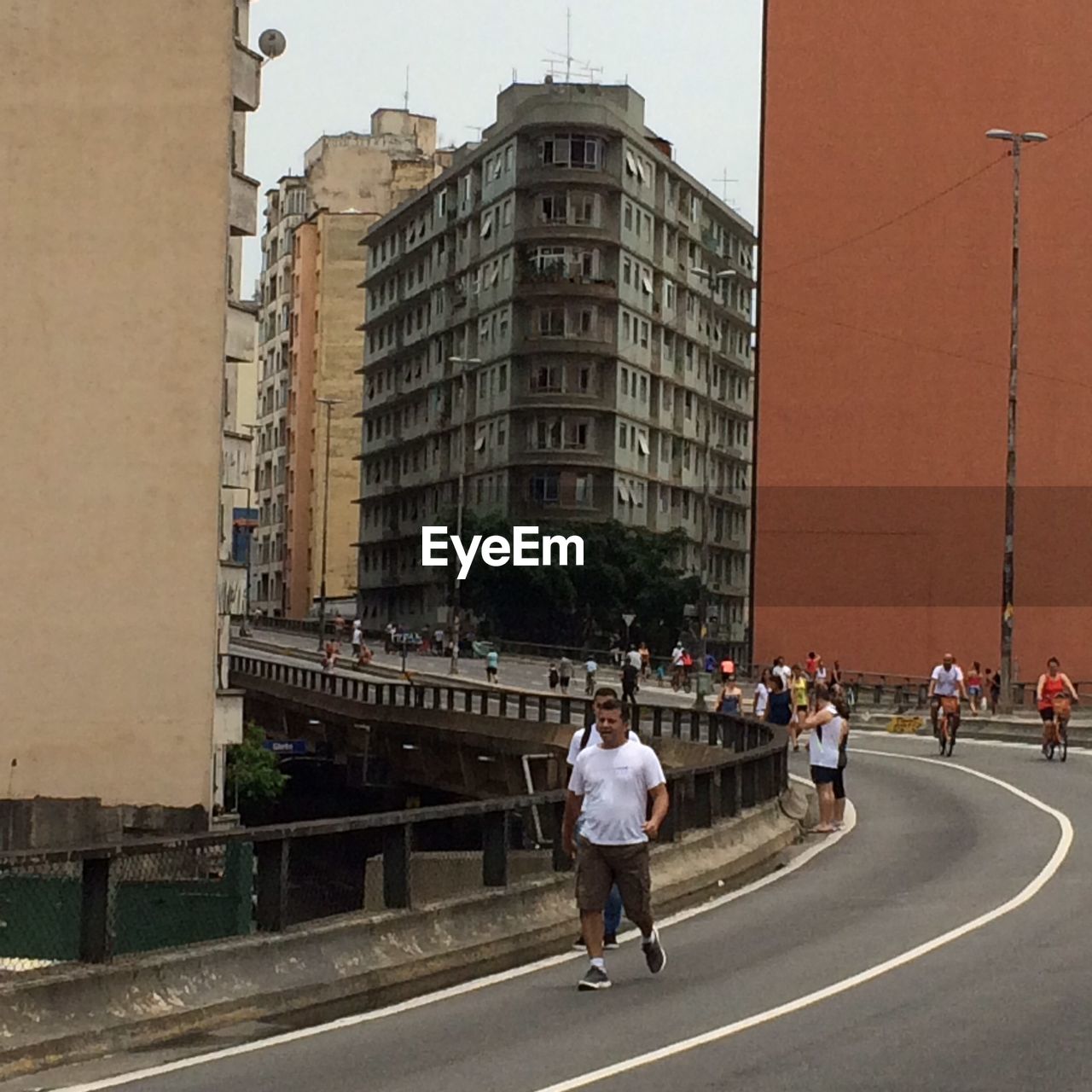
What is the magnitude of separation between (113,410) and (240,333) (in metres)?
3.09

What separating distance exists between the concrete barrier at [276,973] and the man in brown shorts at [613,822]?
1.10 metres

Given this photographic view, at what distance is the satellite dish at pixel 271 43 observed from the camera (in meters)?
47.8

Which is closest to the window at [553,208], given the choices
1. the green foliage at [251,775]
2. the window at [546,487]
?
the window at [546,487]

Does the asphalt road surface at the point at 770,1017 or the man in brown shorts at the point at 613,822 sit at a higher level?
the man in brown shorts at the point at 613,822

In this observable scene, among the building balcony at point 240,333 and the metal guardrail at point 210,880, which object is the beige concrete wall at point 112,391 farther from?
the metal guardrail at point 210,880

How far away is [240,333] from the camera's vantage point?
141 feet

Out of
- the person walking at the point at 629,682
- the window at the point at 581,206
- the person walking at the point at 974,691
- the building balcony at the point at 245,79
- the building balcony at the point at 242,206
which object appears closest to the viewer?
the building balcony at the point at 245,79

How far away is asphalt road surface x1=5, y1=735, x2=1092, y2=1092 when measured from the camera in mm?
10102

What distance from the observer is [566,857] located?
53.8 ft

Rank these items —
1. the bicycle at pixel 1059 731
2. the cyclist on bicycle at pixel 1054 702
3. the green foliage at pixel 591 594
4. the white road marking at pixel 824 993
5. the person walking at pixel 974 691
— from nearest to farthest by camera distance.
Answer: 1. the white road marking at pixel 824 993
2. the cyclist on bicycle at pixel 1054 702
3. the bicycle at pixel 1059 731
4. the person walking at pixel 974 691
5. the green foliage at pixel 591 594

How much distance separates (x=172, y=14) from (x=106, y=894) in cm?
3251

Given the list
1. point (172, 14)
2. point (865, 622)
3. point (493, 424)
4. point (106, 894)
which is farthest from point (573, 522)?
point (106, 894)

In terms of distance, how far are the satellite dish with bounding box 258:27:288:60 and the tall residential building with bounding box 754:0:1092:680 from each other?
91.8 feet
